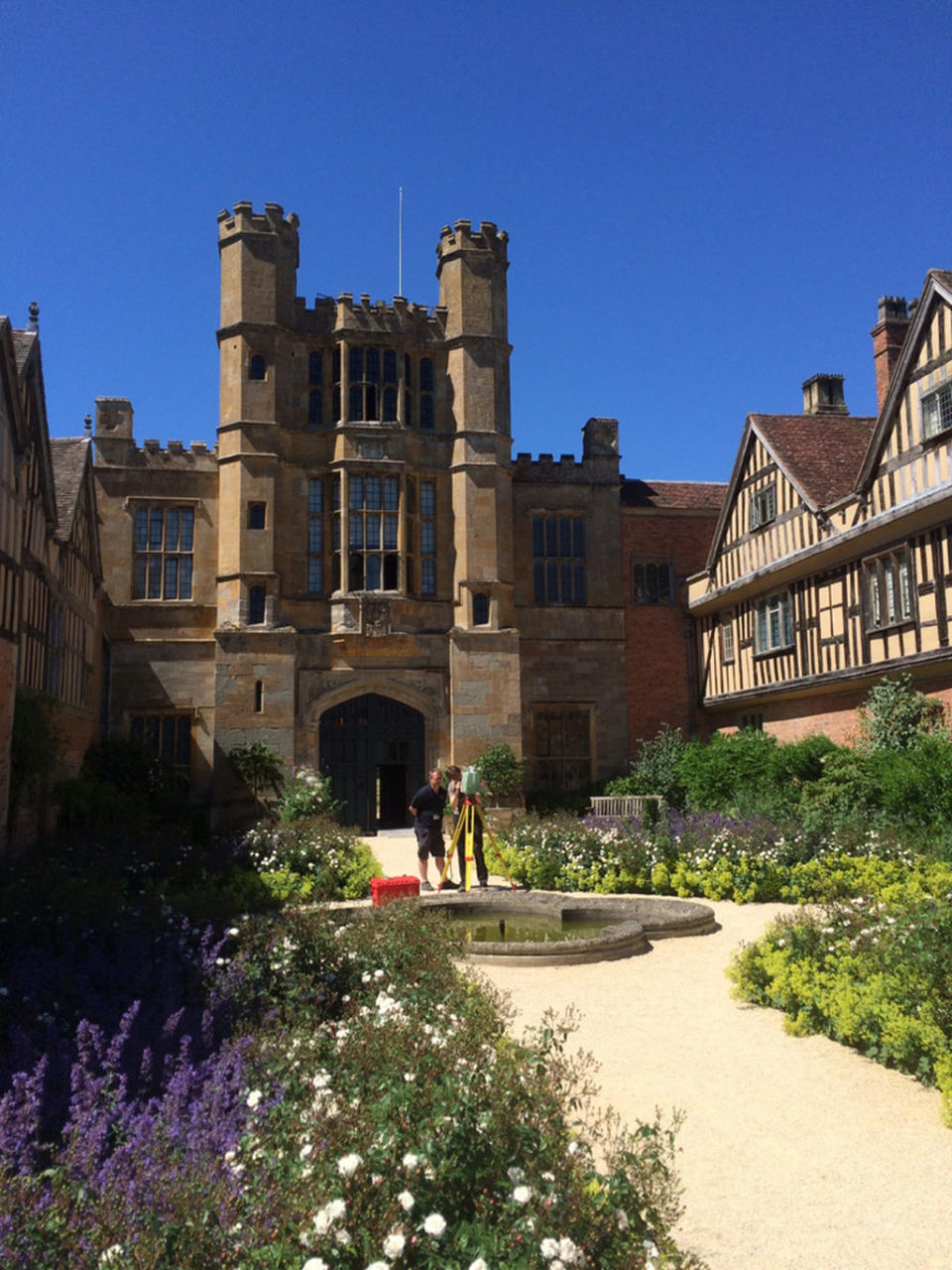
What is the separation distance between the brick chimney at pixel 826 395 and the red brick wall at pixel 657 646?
4.45 m

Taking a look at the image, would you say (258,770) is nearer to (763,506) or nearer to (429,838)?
(429,838)

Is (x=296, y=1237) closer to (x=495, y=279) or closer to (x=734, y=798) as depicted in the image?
(x=734, y=798)

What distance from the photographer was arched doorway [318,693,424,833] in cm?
2158

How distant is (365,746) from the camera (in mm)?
A: 21875

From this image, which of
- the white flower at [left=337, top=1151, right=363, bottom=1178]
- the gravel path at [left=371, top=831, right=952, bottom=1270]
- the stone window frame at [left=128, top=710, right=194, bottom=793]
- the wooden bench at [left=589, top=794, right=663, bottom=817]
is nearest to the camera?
the white flower at [left=337, top=1151, right=363, bottom=1178]

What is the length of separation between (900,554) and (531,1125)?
14.6 metres

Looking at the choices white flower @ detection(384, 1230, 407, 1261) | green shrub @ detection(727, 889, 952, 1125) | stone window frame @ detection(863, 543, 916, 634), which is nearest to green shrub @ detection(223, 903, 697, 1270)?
white flower @ detection(384, 1230, 407, 1261)

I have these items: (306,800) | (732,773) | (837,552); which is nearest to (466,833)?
(306,800)

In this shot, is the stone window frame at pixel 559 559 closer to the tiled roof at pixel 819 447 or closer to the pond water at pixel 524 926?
the tiled roof at pixel 819 447

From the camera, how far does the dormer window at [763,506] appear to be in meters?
20.3

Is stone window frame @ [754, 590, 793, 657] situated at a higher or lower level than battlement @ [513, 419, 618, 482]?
lower

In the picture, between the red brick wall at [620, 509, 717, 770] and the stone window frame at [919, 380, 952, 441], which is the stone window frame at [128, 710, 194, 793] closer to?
the red brick wall at [620, 509, 717, 770]

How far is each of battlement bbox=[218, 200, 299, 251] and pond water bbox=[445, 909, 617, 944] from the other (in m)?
16.9

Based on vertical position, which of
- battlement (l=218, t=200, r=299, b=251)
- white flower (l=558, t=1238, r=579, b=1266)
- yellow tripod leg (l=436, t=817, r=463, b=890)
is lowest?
white flower (l=558, t=1238, r=579, b=1266)
